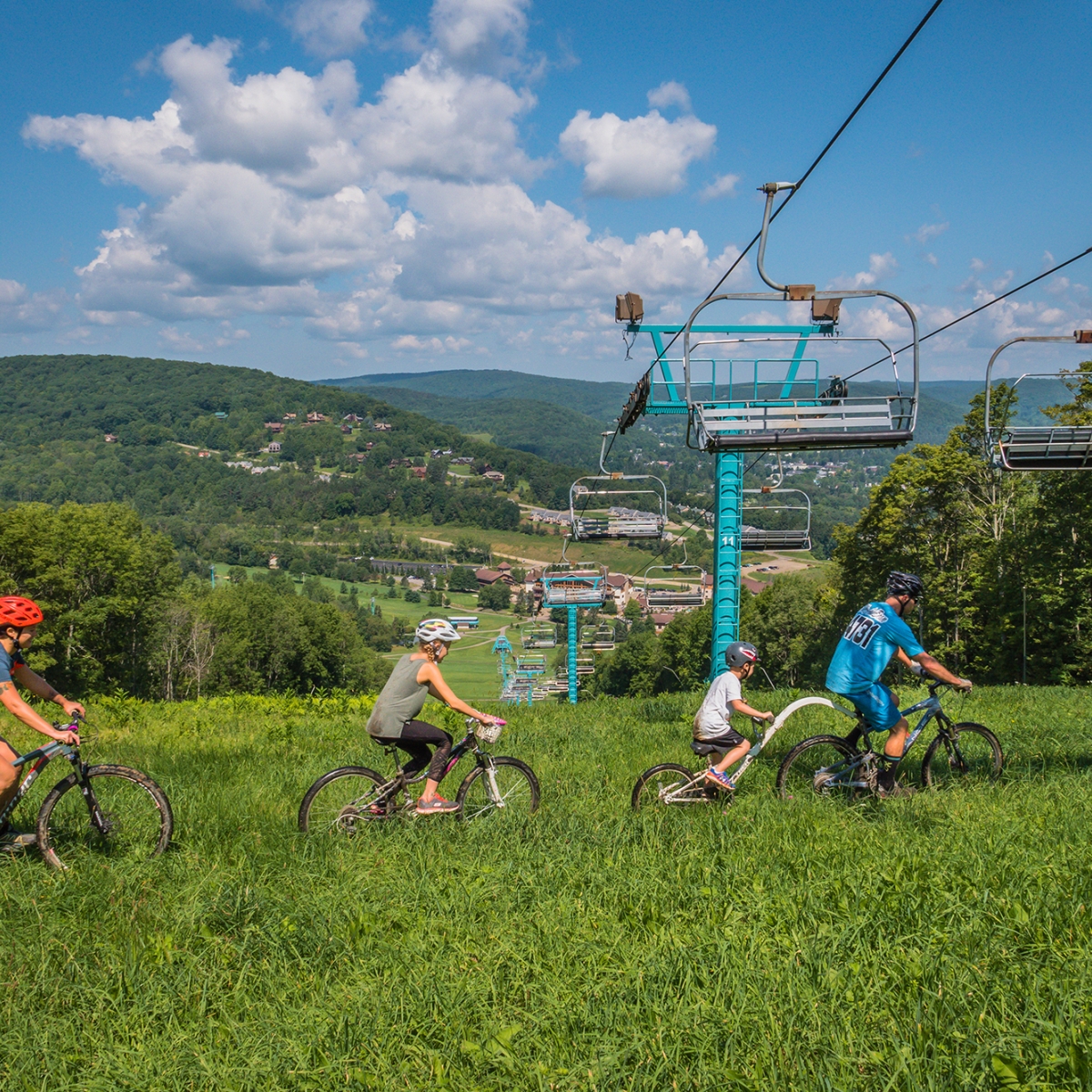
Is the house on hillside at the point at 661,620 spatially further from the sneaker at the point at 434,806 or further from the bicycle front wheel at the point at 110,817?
the bicycle front wheel at the point at 110,817

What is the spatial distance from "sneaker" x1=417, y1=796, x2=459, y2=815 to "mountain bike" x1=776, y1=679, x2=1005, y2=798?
2494mm

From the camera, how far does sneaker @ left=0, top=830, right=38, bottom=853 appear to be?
5.48 m

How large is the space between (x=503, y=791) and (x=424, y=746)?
0.71 metres

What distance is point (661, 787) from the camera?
6773 millimetres

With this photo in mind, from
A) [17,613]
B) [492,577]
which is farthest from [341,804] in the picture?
[492,577]

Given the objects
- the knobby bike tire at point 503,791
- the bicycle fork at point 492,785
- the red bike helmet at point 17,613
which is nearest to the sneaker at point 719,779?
the knobby bike tire at point 503,791

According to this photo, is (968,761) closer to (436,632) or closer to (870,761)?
(870,761)

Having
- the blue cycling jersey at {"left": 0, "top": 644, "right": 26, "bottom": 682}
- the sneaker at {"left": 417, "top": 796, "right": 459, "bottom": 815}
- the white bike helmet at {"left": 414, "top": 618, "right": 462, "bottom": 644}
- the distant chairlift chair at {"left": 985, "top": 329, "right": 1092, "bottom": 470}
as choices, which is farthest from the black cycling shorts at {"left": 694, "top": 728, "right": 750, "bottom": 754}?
the blue cycling jersey at {"left": 0, "top": 644, "right": 26, "bottom": 682}

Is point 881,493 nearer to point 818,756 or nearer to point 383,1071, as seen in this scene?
point 818,756

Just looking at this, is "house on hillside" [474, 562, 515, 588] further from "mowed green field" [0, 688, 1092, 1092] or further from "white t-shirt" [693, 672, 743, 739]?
"mowed green field" [0, 688, 1092, 1092]

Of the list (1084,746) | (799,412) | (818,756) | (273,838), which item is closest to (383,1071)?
(273,838)

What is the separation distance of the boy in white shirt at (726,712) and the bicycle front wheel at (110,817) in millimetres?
3773

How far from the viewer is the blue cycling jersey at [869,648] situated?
22.1 feet

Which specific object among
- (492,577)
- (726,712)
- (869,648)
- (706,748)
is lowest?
(492,577)
